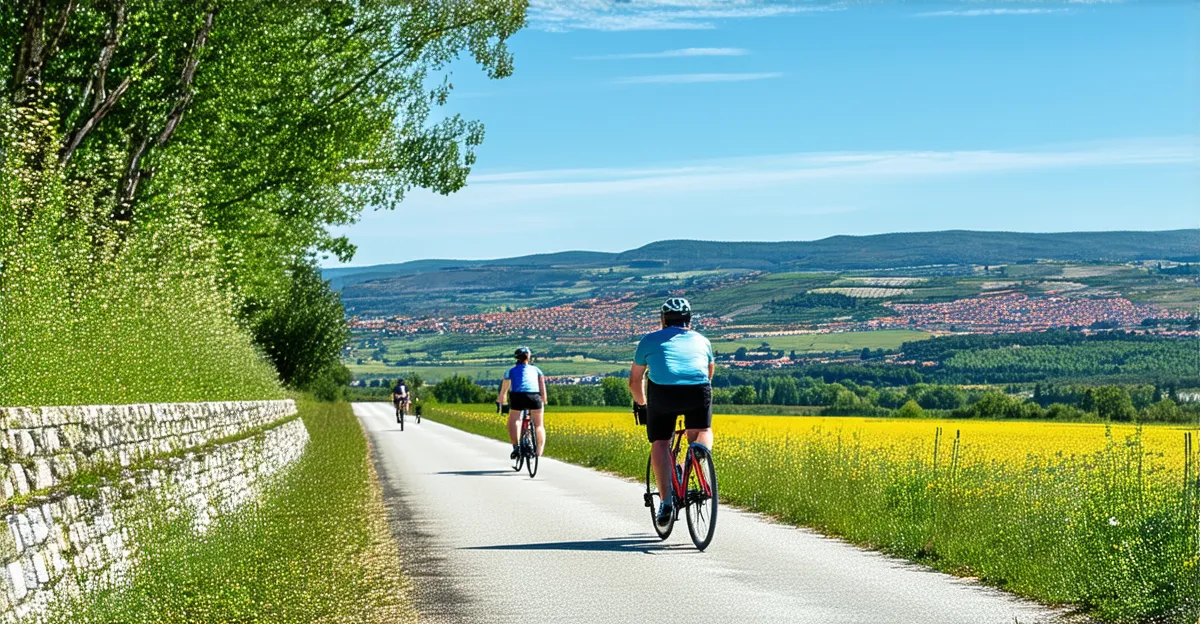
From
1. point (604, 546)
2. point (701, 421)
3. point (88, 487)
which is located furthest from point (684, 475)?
point (88, 487)

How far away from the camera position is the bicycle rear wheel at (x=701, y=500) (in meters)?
11.6

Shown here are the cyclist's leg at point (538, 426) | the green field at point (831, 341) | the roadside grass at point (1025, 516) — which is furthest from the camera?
the green field at point (831, 341)

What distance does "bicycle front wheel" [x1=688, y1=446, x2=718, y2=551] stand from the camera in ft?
38.2

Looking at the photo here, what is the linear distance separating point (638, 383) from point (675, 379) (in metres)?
0.52

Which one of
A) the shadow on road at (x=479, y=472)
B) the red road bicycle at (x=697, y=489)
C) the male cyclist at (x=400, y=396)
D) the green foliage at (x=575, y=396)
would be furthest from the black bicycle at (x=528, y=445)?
the green foliage at (x=575, y=396)

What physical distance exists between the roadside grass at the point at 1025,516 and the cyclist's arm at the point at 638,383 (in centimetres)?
241

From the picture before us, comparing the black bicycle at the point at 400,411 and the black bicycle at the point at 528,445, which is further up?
the black bicycle at the point at 528,445

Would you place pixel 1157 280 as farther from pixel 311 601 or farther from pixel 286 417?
pixel 311 601

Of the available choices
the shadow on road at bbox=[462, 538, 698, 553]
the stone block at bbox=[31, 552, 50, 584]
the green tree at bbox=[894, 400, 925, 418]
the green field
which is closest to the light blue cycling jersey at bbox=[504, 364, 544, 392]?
the shadow on road at bbox=[462, 538, 698, 553]

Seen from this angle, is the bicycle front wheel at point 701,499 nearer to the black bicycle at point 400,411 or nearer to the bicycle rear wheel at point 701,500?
the bicycle rear wheel at point 701,500

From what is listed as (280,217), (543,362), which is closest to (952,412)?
(280,217)

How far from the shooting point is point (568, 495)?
1803 cm

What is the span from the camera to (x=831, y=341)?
13025 cm

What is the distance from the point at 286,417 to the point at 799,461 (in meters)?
15.4
